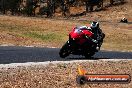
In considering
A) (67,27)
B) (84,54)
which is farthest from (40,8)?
(84,54)

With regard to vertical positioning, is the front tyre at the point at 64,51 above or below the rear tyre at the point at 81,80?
below

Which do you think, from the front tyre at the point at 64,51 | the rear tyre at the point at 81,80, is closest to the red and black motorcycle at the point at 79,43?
the front tyre at the point at 64,51

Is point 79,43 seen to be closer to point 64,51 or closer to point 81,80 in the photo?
point 64,51

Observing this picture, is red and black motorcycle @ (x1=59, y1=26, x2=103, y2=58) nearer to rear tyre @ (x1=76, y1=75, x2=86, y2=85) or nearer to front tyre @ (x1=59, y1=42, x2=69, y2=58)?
front tyre @ (x1=59, y1=42, x2=69, y2=58)

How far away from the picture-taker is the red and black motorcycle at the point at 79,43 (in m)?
19.8

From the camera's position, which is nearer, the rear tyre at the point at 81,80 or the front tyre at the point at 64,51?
the rear tyre at the point at 81,80

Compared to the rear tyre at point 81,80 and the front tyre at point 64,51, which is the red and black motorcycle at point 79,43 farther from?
the rear tyre at point 81,80

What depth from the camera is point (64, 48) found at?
2020 cm

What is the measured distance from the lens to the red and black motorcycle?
1984 centimetres

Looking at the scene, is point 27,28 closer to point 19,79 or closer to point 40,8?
point 19,79

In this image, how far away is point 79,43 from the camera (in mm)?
20016

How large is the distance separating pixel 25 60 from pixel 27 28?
27.3 m

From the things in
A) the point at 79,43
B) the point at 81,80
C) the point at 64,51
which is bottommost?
the point at 64,51

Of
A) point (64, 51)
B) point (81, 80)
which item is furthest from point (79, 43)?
point (81, 80)
